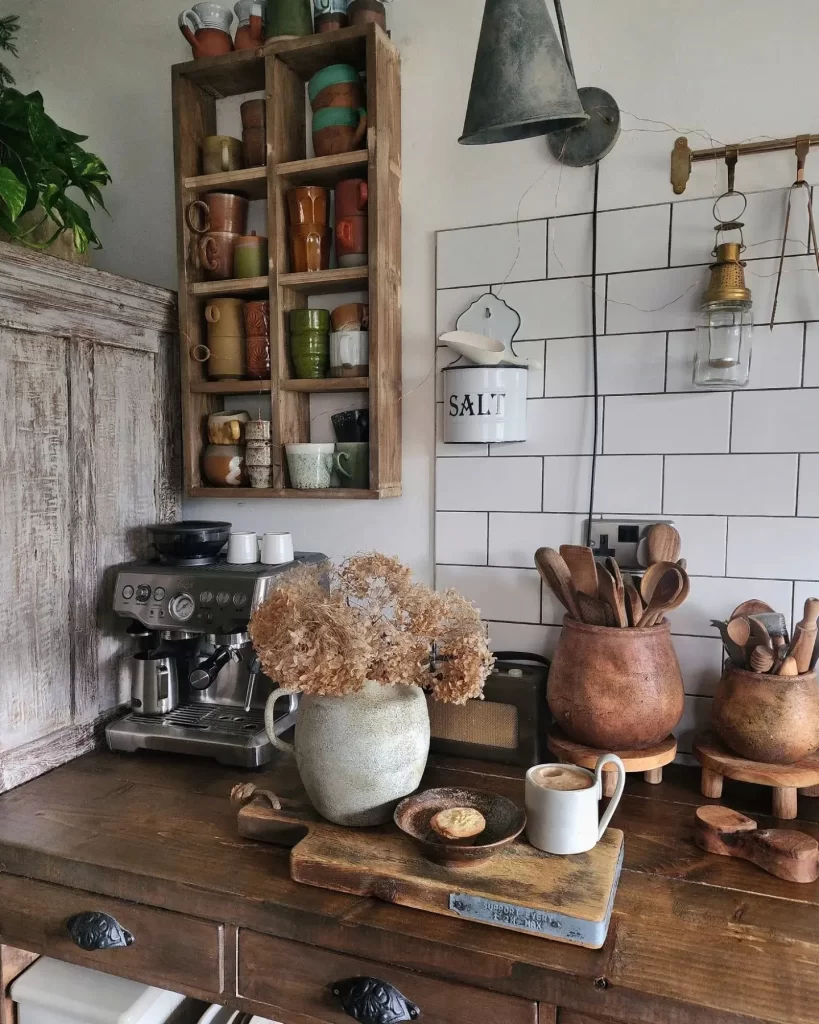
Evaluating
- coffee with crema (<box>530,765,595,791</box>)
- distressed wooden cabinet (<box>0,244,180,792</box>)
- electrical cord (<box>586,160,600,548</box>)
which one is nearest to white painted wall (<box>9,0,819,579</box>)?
electrical cord (<box>586,160,600,548</box>)

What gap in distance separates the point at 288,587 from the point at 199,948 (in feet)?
1.54

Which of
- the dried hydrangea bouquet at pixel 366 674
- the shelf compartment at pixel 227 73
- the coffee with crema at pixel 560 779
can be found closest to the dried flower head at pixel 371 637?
the dried hydrangea bouquet at pixel 366 674

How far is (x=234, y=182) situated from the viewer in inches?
58.3

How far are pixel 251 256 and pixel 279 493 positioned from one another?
1.57 feet

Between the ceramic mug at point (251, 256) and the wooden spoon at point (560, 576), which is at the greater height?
the ceramic mug at point (251, 256)

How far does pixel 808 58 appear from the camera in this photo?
1.20m

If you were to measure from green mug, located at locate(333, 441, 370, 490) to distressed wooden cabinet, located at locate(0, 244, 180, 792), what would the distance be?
0.43m

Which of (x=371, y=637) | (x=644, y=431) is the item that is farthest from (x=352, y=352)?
(x=371, y=637)

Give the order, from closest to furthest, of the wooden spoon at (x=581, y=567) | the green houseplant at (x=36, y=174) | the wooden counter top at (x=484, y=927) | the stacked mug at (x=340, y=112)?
1. the wooden counter top at (x=484, y=927)
2. the wooden spoon at (x=581, y=567)
3. the green houseplant at (x=36, y=174)
4. the stacked mug at (x=340, y=112)

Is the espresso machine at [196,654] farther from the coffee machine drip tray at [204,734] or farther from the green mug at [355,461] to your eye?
the green mug at [355,461]

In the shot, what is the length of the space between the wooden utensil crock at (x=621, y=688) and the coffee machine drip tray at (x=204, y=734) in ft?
1.75

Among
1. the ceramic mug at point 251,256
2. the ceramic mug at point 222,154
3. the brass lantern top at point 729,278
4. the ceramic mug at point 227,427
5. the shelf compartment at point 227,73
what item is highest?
the shelf compartment at point 227,73

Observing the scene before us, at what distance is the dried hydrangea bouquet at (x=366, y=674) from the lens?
3.07ft

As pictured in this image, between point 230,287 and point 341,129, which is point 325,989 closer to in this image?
point 230,287
